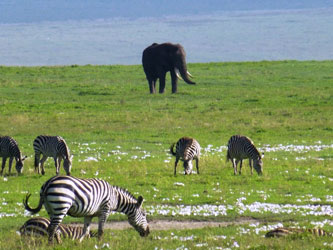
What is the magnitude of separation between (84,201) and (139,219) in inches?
62.6

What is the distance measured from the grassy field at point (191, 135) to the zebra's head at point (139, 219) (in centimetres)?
22

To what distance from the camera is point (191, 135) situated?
3606cm

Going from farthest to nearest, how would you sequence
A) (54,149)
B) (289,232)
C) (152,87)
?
(152,87)
(54,149)
(289,232)

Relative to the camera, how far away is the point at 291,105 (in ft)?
151

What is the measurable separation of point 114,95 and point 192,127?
14472 millimetres

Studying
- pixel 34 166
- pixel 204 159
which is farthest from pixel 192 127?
pixel 34 166

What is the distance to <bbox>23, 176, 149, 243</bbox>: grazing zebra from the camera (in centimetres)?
1380

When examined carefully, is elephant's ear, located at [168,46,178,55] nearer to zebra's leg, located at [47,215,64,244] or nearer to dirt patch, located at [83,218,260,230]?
dirt patch, located at [83,218,260,230]

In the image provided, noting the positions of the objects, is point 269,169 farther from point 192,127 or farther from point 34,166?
point 192,127

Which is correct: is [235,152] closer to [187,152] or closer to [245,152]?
[245,152]

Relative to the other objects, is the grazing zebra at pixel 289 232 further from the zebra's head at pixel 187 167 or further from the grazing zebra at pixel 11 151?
the grazing zebra at pixel 11 151

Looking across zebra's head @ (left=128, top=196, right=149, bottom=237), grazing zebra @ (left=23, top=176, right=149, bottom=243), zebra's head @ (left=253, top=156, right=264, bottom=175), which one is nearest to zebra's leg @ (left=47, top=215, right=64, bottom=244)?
grazing zebra @ (left=23, top=176, right=149, bottom=243)

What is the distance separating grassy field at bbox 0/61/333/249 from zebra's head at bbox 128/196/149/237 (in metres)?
0.22

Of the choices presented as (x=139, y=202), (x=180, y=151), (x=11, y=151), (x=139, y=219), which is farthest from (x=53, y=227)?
(x=11, y=151)
